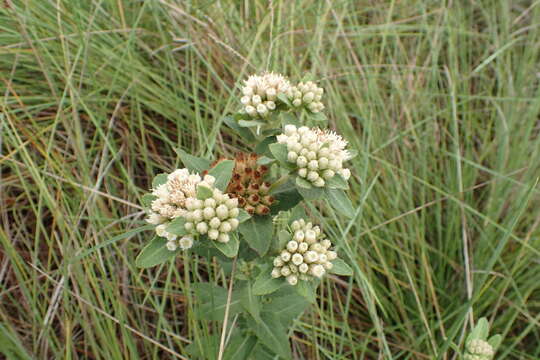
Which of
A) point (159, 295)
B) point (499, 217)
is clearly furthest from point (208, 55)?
point (499, 217)

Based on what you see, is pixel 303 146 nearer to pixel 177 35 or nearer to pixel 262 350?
pixel 262 350

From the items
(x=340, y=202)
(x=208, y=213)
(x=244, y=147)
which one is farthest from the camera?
(x=244, y=147)

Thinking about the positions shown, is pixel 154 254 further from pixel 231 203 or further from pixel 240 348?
pixel 240 348

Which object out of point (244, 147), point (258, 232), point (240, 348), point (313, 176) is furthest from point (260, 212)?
point (244, 147)

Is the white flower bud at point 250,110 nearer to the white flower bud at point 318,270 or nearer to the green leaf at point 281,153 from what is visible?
the green leaf at point 281,153

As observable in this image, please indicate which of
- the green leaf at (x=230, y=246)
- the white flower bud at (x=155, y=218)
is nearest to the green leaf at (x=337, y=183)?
the green leaf at (x=230, y=246)

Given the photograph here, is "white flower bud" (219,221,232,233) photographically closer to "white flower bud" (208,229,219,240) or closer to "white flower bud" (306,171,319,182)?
"white flower bud" (208,229,219,240)
